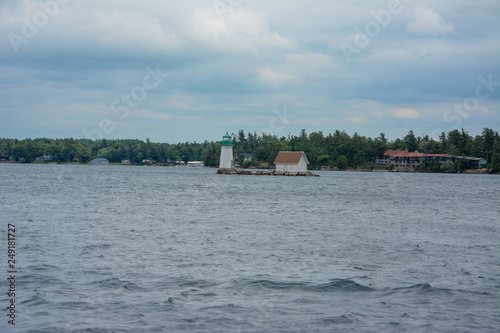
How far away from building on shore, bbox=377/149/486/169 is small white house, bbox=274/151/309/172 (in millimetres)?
72305

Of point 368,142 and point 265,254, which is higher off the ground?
point 368,142

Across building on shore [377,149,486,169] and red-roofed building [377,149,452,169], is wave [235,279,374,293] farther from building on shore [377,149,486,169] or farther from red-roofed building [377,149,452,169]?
red-roofed building [377,149,452,169]

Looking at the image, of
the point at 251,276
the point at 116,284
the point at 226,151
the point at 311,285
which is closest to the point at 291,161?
the point at 226,151

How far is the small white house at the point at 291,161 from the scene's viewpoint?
116012 millimetres

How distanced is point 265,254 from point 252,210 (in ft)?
65.5

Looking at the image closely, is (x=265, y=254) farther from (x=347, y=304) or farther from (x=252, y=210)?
(x=252, y=210)

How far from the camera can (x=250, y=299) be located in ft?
46.6

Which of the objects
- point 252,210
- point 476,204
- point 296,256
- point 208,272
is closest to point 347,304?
point 208,272

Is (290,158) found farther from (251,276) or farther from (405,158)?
(251,276)

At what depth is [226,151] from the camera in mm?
117938

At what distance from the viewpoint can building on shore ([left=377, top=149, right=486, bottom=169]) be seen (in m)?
165

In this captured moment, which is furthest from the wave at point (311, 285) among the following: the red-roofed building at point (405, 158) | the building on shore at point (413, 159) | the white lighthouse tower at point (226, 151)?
the red-roofed building at point (405, 158)

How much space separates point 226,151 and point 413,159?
286 ft

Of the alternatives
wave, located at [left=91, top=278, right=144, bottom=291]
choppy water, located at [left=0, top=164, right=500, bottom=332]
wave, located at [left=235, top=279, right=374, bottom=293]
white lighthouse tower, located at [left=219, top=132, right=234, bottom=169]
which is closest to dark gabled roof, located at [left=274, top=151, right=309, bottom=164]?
white lighthouse tower, located at [left=219, top=132, right=234, bottom=169]
